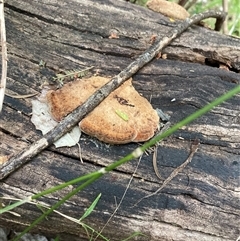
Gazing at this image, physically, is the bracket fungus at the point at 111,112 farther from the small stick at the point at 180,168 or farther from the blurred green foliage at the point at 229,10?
the blurred green foliage at the point at 229,10

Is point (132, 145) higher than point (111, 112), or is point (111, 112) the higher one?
point (111, 112)

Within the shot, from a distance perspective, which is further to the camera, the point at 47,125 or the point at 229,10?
the point at 229,10

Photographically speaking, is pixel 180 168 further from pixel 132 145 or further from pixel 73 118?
pixel 73 118

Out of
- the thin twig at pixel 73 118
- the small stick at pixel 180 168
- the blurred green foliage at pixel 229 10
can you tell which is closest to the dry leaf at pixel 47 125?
the thin twig at pixel 73 118

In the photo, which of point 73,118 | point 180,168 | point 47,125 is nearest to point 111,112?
point 73,118

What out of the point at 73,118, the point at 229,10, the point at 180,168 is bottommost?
the point at 180,168

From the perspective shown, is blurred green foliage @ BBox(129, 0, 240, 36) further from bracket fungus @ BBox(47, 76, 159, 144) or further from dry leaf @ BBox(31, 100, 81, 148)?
dry leaf @ BBox(31, 100, 81, 148)
